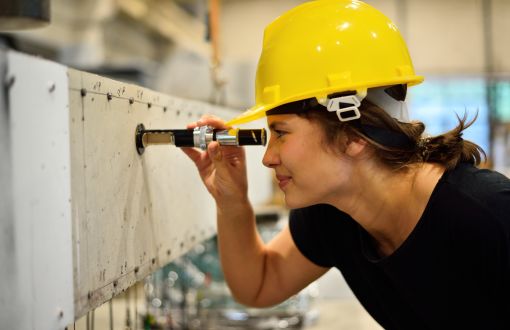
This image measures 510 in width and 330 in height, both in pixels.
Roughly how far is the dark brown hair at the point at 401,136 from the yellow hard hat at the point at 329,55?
0.05 meters

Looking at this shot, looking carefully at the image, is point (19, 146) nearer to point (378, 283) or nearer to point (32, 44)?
point (378, 283)

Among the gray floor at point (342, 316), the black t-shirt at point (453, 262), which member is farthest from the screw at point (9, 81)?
the gray floor at point (342, 316)

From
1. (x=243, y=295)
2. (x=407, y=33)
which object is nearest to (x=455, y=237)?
(x=243, y=295)

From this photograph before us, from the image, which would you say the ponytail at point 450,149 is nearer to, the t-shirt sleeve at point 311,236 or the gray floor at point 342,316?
the t-shirt sleeve at point 311,236

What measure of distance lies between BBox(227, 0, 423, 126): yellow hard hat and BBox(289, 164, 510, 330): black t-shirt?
0.25 meters

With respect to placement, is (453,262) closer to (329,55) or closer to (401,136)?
(401,136)

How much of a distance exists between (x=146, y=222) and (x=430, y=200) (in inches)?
21.8

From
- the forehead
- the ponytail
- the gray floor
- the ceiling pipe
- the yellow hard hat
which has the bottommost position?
the gray floor

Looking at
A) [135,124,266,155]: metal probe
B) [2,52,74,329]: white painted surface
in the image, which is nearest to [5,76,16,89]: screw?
[2,52,74,329]: white painted surface

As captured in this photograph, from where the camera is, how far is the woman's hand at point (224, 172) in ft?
4.20

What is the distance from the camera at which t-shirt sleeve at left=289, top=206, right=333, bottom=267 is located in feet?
4.45

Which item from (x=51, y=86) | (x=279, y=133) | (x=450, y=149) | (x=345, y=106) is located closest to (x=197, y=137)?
(x=279, y=133)

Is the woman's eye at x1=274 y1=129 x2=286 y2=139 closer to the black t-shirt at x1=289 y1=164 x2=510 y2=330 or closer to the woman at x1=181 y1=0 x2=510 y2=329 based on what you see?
the woman at x1=181 y1=0 x2=510 y2=329

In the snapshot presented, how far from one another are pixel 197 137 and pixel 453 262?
55cm
